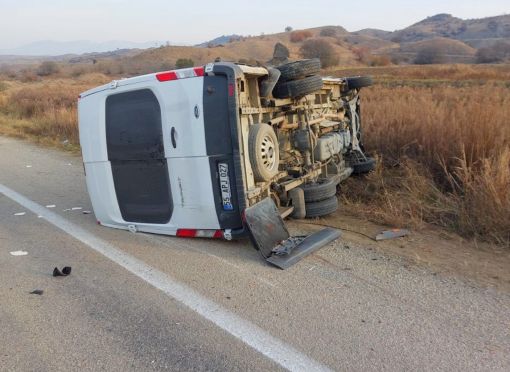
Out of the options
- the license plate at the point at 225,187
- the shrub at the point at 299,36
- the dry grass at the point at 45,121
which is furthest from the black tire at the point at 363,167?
the shrub at the point at 299,36

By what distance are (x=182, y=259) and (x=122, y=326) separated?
124cm

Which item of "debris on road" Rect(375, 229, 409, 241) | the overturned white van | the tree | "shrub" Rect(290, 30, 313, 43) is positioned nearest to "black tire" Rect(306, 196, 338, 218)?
the overturned white van

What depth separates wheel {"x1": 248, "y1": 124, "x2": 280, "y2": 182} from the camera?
15.4ft

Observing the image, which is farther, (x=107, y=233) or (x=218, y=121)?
(x=107, y=233)

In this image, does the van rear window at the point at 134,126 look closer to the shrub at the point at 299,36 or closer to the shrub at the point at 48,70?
the shrub at the point at 48,70

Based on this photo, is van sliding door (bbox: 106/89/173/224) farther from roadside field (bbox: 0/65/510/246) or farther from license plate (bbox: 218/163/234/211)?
roadside field (bbox: 0/65/510/246)

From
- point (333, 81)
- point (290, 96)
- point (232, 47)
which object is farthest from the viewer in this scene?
point (232, 47)

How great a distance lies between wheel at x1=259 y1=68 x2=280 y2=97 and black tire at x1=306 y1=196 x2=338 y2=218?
135 cm

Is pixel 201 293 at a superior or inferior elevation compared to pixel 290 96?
inferior

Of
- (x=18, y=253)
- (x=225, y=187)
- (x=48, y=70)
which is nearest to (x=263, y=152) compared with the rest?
(x=225, y=187)

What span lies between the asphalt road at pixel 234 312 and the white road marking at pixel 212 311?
0.01 meters

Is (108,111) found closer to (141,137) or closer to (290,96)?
(141,137)

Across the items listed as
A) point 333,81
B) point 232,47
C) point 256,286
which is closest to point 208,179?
point 256,286

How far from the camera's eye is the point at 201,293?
3.83 metres
